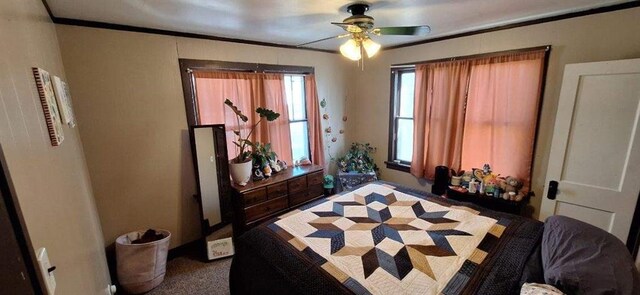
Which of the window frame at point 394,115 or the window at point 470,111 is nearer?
the window at point 470,111

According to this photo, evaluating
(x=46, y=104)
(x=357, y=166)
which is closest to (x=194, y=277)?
(x=46, y=104)

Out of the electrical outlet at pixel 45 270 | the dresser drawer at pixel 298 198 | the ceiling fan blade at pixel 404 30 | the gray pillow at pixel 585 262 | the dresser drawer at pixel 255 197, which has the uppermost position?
the ceiling fan blade at pixel 404 30

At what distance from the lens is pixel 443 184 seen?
3113 millimetres

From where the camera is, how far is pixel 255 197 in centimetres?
272

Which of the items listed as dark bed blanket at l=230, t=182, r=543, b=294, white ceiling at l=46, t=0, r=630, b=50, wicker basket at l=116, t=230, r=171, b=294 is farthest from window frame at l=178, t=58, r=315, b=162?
dark bed blanket at l=230, t=182, r=543, b=294

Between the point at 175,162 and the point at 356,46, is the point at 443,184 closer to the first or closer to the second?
the point at 356,46

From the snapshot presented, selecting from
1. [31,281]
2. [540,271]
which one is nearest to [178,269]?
[31,281]

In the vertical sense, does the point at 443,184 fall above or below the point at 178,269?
above

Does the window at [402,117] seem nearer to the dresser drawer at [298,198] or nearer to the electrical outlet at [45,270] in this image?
the dresser drawer at [298,198]

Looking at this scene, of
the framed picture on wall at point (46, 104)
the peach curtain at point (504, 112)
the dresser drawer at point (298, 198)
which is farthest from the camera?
the dresser drawer at point (298, 198)

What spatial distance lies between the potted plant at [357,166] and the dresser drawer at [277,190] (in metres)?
1.02

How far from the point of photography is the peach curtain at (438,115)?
2.94 meters

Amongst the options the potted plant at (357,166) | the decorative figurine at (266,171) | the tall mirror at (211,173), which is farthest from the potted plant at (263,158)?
the potted plant at (357,166)

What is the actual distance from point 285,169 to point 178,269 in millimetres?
1532
